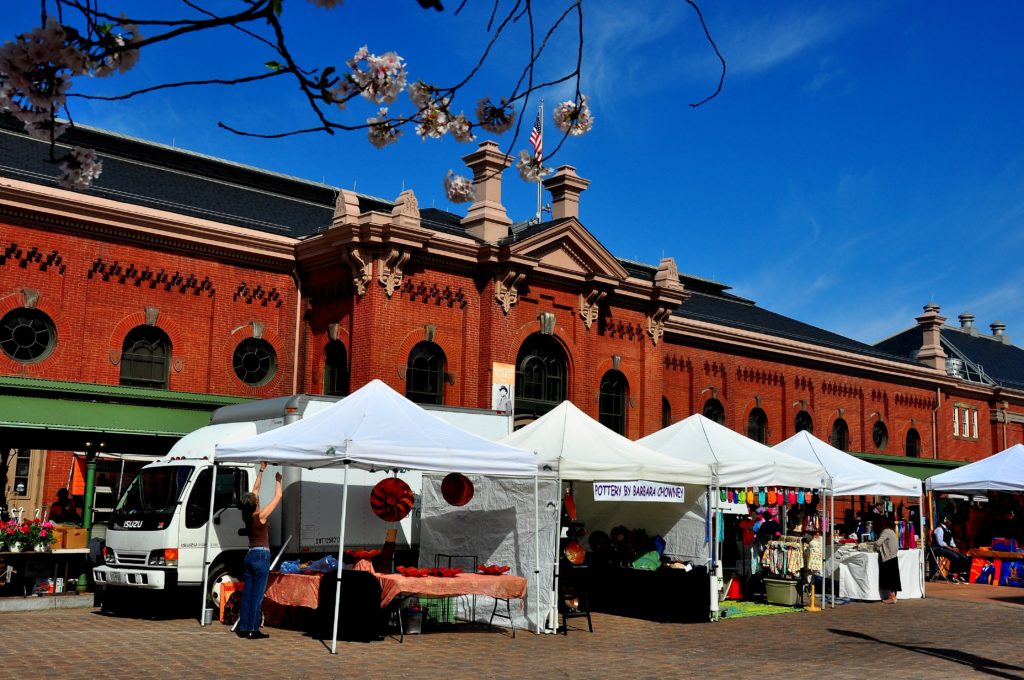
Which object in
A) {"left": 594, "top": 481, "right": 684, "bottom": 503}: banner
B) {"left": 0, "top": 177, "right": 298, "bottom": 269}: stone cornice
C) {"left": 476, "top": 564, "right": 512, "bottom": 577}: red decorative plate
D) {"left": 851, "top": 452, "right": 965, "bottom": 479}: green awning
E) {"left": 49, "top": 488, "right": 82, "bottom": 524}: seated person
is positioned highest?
{"left": 0, "top": 177, "right": 298, "bottom": 269}: stone cornice

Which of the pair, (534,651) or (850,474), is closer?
(534,651)

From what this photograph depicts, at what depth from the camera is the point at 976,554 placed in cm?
2669

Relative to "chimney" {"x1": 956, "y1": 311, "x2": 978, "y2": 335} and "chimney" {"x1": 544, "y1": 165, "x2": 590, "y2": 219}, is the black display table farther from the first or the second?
"chimney" {"x1": 956, "y1": 311, "x2": 978, "y2": 335}

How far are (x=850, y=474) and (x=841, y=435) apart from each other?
60.7 ft

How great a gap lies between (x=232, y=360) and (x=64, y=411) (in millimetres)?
5543

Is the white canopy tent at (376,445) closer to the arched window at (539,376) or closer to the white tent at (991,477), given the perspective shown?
the arched window at (539,376)

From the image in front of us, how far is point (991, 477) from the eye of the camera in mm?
25203

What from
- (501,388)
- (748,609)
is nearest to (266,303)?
(501,388)

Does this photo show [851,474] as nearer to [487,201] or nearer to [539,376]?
[539,376]

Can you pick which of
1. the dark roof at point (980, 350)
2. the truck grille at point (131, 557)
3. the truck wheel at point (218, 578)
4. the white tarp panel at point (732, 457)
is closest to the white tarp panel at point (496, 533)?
the truck wheel at point (218, 578)

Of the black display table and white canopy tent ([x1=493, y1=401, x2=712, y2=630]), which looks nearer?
white canopy tent ([x1=493, y1=401, x2=712, y2=630])

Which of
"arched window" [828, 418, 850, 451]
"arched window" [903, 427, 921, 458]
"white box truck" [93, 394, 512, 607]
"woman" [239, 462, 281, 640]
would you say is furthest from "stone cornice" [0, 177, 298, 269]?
"arched window" [903, 427, 921, 458]

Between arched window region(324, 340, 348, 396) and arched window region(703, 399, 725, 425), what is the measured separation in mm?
14374

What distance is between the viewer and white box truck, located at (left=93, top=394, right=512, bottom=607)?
15.1 metres
